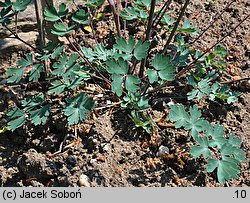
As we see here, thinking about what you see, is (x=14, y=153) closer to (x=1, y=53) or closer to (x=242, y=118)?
(x=1, y=53)

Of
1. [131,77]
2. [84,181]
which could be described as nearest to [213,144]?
[131,77]

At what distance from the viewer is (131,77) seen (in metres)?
2.15

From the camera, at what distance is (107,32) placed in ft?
9.56

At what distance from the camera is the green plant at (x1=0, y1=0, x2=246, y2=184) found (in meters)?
2.14

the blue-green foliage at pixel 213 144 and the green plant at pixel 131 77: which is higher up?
the green plant at pixel 131 77

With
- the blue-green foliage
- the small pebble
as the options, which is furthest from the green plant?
the small pebble

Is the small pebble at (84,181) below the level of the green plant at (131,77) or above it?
below

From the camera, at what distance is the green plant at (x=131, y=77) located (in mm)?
2145

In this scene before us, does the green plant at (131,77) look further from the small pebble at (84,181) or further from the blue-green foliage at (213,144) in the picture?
the small pebble at (84,181)

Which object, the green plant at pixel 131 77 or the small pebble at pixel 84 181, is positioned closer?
the green plant at pixel 131 77

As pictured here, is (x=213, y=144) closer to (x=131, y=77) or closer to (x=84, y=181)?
(x=131, y=77)

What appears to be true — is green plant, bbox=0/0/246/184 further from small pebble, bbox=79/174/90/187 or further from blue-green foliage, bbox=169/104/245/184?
small pebble, bbox=79/174/90/187

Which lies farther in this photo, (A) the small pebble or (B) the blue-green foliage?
(A) the small pebble

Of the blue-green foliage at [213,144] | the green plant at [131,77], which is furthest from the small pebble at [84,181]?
the blue-green foliage at [213,144]
